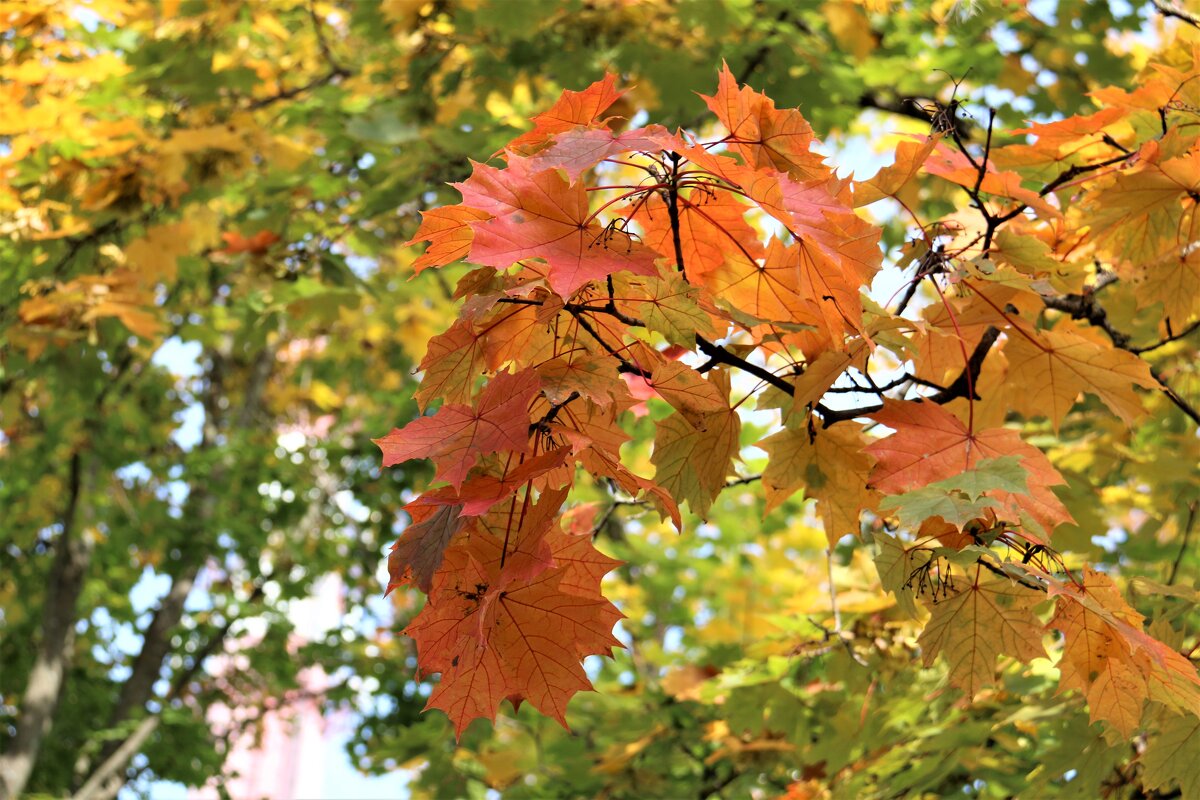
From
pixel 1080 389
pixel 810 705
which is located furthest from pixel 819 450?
pixel 810 705

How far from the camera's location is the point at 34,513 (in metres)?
6.60

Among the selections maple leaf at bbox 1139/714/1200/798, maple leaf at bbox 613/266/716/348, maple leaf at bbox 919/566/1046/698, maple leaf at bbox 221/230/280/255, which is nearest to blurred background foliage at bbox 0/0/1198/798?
maple leaf at bbox 221/230/280/255

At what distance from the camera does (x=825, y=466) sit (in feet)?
5.92

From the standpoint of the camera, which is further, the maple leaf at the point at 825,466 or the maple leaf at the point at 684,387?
the maple leaf at the point at 825,466

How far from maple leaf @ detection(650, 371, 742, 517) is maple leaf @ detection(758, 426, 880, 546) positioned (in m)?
0.07

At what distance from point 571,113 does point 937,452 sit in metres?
0.71

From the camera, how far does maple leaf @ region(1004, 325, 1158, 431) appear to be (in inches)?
73.4

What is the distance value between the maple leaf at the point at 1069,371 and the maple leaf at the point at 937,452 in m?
0.26

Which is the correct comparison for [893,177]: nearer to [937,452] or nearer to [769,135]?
[769,135]

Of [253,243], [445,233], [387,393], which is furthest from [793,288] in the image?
[387,393]

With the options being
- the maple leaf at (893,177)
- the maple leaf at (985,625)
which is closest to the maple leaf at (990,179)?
the maple leaf at (893,177)

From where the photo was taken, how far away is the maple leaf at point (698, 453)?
1.75 metres

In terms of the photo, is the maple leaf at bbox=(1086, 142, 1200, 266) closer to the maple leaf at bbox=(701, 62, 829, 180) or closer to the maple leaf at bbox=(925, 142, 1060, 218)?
the maple leaf at bbox=(925, 142, 1060, 218)

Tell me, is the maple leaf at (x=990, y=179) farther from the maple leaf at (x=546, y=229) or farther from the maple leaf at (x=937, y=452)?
the maple leaf at (x=546, y=229)
